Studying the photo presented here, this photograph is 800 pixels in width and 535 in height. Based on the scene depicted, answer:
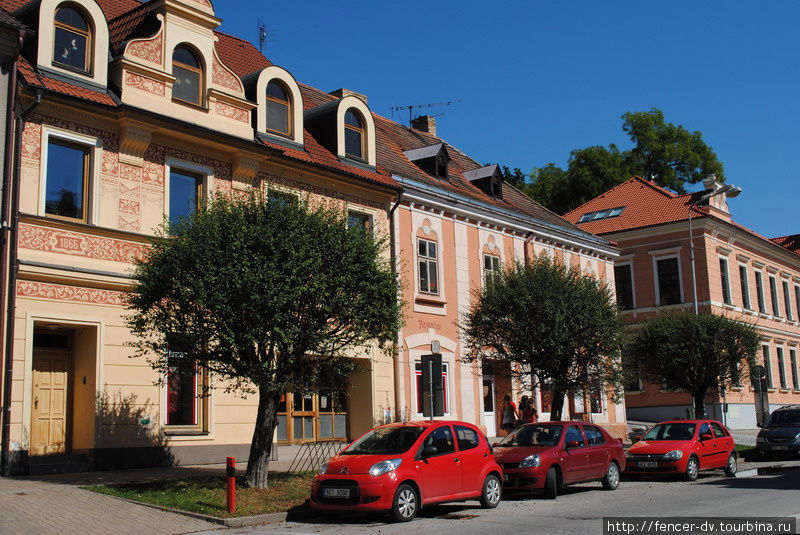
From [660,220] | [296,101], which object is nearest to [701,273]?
[660,220]

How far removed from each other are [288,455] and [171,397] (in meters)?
3.73

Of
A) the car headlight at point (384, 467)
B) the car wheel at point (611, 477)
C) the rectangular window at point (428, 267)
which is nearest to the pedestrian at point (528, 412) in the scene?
the rectangular window at point (428, 267)

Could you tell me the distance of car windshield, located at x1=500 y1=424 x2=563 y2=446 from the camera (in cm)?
1738

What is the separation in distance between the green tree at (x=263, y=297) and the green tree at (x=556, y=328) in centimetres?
738

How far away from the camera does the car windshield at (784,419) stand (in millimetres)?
28219

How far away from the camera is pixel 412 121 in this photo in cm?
3778

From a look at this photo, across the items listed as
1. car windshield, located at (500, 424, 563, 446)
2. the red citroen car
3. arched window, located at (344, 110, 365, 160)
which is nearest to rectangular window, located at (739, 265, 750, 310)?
arched window, located at (344, 110, 365, 160)

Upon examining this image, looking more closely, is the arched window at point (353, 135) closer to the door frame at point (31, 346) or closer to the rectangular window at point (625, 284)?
the door frame at point (31, 346)

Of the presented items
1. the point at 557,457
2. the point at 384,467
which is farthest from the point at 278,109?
the point at 384,467

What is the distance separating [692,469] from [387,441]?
9.34 m

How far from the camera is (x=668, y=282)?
4366 centimetres

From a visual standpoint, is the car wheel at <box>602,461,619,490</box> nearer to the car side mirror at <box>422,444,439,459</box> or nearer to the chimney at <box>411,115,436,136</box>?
the car side mirror at <box>422,444,439,459</box>

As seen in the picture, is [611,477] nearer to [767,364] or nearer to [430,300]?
[430,300]

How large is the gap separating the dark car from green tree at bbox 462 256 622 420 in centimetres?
696
